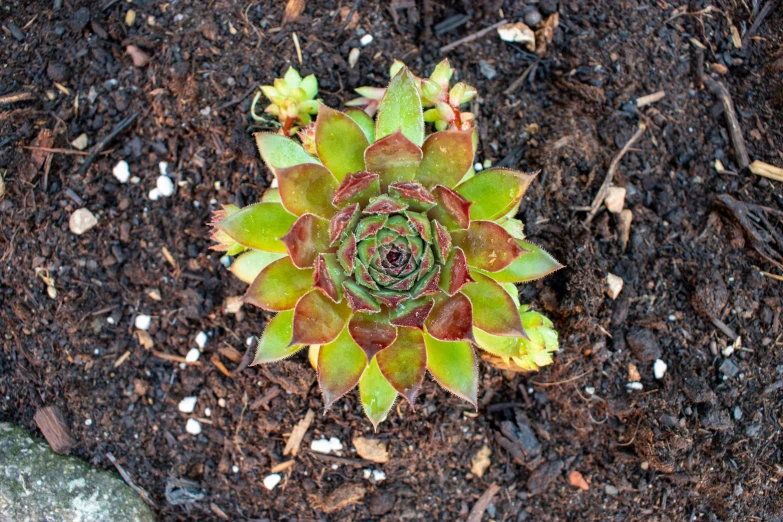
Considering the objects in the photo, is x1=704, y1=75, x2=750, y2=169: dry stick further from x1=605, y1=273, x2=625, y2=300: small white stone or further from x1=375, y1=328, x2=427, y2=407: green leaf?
x1=375, y1=328, x2=427, y2=407: green leaf

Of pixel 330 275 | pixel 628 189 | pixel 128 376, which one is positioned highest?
pixel 330 275

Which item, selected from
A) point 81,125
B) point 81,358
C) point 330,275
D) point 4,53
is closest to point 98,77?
point 81,125

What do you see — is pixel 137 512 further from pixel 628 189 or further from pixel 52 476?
pixel 628 189

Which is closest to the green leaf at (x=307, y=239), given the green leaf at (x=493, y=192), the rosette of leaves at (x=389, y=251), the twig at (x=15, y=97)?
the rosette of leaves at (x=389, y=251)

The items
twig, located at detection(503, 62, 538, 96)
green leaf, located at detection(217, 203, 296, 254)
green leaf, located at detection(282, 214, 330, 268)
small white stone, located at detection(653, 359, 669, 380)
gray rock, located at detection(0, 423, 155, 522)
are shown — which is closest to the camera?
green leaf, located at detection(282, 214, 330, 268)

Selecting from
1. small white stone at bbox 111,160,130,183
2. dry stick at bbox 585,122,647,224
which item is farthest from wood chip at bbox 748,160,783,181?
small white stone at bbox 111,160,130,183
